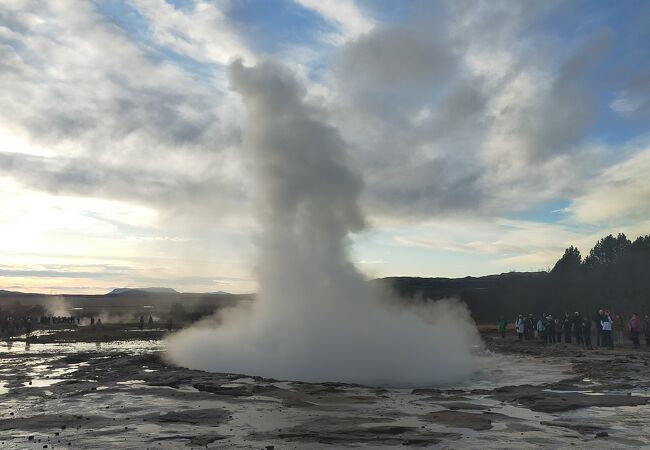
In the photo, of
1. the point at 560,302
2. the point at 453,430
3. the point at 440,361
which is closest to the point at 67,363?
the point at 440,361

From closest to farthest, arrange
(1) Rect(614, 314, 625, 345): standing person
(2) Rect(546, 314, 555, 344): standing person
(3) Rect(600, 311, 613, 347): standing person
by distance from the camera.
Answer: (3) Rect(600, 311, 613, 347): standing person → (1) Rect(614, 314, 625, 345): standing person → (2) Rect(546, 314, 555, 344): standing person

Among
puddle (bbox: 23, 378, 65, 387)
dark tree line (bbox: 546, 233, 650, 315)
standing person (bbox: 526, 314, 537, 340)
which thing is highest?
dark tree line (bbox: 546, 233, 650, 315)

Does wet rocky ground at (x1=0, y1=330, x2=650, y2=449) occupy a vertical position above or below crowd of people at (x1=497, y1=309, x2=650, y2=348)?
below

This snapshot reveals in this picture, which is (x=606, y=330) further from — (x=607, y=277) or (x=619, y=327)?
(x=607, y=277)

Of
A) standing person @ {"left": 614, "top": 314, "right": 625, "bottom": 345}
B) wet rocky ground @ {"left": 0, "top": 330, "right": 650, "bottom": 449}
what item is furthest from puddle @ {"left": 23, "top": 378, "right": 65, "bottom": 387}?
standing person @ {"left": 614, "top": 314, "right": 625, "bottom": 345}

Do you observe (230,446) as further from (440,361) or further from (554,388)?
(440,361)

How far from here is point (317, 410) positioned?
12398 mm

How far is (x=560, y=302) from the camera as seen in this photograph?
212 feet

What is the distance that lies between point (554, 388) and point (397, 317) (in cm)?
783

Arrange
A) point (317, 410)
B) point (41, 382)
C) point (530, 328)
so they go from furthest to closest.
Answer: point (530, 328) < point (41, 382) < point (317, 410)

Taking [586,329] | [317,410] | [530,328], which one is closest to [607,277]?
[530,328]

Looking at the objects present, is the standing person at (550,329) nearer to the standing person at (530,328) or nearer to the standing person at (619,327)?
the standing person at (530,328)

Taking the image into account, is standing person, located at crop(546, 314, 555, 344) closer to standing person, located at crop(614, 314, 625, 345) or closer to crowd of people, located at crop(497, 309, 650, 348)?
crowd of people, located at crop(497, 309, 650, 348)

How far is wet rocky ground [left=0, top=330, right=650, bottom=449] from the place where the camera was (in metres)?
9.75
